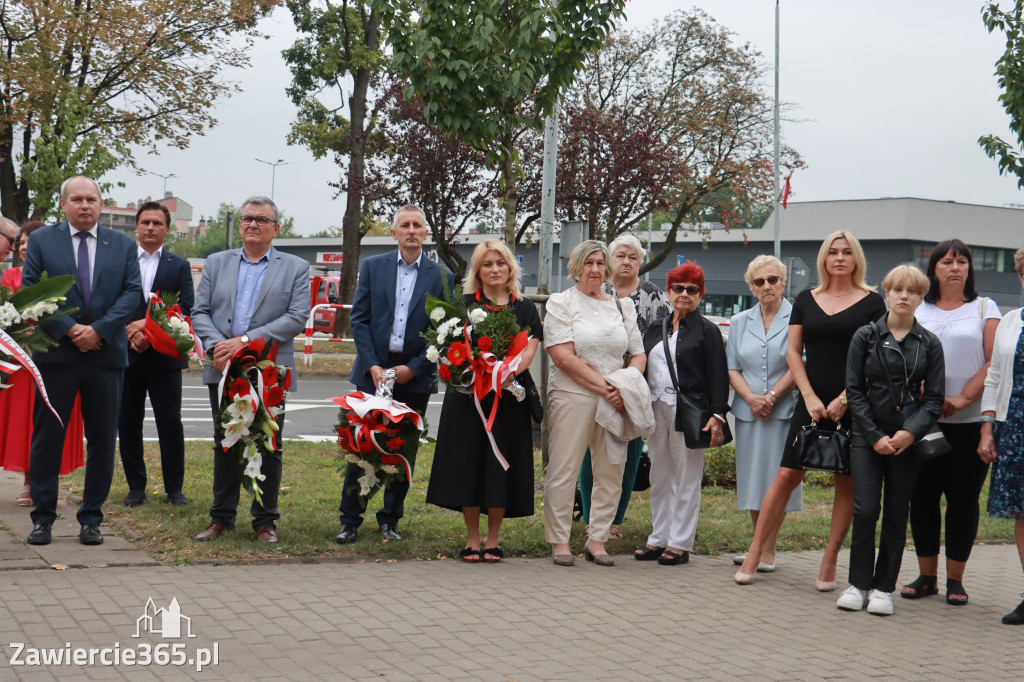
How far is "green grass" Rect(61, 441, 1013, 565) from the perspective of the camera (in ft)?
21.8

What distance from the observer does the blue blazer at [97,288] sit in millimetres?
6527

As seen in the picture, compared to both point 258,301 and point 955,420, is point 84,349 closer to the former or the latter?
point 258,301

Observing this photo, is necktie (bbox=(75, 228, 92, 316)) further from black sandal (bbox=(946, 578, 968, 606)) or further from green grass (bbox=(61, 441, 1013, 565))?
black sandal (bbox=(946, 578, 968, 606))

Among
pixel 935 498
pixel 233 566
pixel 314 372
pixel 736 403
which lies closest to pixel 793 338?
pixel 736 403

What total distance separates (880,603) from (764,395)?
1.53m

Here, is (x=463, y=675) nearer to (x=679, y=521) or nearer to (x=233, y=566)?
(x=233, y=566)

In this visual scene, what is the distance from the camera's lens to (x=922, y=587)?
6453 mm

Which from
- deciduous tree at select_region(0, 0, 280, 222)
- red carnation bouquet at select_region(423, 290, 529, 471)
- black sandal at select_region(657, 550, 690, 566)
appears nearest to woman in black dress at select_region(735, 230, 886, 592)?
black sandal at select_region(657, 550, 690, 566)

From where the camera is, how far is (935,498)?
6.48m

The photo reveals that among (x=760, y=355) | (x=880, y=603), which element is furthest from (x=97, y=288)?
(x=880, y=603)

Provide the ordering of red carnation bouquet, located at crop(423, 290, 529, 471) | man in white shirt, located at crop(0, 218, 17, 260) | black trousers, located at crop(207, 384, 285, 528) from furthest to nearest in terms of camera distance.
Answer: man in white shirt, located at crop(0, 218, 17, 260)
black trousers, located at crop(207, 384, 285, 528)
red carnation bouquet, located at crop(423, 290, 529, 471)

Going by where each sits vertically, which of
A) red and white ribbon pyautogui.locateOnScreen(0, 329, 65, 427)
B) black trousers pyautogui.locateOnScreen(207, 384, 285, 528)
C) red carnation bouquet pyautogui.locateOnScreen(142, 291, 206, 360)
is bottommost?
black trousers pyautogui.locateOnScreen(207, 384, 285, 528)

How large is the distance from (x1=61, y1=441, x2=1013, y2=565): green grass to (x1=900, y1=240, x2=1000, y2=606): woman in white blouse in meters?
1.42

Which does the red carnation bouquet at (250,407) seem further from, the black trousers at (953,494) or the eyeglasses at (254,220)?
the black trousers at (953,494)
